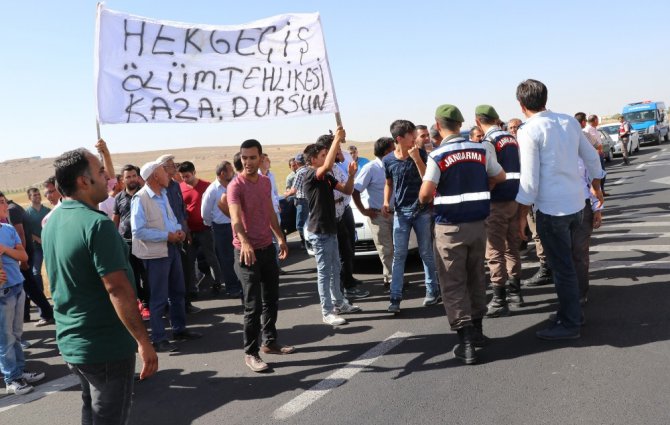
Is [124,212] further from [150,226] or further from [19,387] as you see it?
[19,387]

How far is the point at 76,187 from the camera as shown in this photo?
2.81m

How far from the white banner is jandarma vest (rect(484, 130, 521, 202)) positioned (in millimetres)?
1925

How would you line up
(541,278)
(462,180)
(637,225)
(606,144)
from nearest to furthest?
(462,180)
(541,278)
(637,225)
(606,144)

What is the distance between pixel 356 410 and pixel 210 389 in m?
1.43

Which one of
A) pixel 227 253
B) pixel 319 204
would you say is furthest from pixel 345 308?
pixel 227 253

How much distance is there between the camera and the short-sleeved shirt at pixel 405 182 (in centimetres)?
604

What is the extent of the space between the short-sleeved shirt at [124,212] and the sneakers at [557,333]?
16.5 feet

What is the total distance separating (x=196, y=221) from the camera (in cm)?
836

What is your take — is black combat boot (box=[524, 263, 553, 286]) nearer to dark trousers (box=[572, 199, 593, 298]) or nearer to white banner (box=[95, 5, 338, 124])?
dark trousers (box=[572, 199, 593, 298])

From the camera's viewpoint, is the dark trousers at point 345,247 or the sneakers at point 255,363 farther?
the dark trousers at point 345,247

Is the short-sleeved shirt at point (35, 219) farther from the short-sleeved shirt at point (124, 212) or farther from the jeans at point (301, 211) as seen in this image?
the jeans at point (301, 211)

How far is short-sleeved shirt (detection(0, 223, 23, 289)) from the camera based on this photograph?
5188mm

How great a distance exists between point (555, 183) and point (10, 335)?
516cm

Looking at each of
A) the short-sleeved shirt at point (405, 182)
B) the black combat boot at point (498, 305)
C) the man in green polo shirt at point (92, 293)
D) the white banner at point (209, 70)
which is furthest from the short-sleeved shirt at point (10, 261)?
the black combat boot at point (498, 305)
